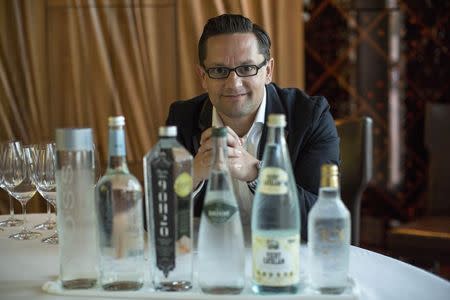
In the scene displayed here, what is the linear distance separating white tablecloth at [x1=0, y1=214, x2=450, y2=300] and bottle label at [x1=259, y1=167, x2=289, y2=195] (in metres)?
0.21

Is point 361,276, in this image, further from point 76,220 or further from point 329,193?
point 76,220

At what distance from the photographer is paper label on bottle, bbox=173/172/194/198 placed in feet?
2.82

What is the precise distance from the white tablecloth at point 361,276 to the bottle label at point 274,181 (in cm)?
21

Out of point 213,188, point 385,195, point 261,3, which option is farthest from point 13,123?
point 213,188

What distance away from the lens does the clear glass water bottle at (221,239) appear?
0.87 m

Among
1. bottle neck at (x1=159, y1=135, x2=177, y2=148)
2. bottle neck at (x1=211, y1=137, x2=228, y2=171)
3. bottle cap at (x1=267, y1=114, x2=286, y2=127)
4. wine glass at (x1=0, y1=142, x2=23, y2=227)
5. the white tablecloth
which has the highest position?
bottle cap at (x1=267, y1=114, x2=286, y2=127)

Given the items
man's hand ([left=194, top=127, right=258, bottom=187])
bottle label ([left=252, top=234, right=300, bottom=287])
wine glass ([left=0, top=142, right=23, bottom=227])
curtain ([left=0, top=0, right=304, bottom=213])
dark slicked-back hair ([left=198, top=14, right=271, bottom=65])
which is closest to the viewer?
bottle label ([left=252, top=234, right=300, bottom=287])

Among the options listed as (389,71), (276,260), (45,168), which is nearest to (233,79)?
(45,168)

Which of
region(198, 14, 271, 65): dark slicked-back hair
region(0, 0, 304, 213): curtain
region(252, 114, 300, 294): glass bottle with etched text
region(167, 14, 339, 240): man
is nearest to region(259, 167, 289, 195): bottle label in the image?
region(252, 114, 300, 294): glass bottle with etched text

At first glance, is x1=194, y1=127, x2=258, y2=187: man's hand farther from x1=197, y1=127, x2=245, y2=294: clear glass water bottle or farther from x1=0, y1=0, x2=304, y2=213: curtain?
x1=0, y1=0, x2=304, y2=213: curtain

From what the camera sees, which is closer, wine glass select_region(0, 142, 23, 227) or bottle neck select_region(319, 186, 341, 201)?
bottle neck select_region(319, 186, 341, 201)

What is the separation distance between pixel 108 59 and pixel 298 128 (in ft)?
4.66

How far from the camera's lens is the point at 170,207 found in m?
0.86

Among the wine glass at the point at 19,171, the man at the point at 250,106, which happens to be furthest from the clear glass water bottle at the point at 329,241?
the wine glass at the point at 19,171
